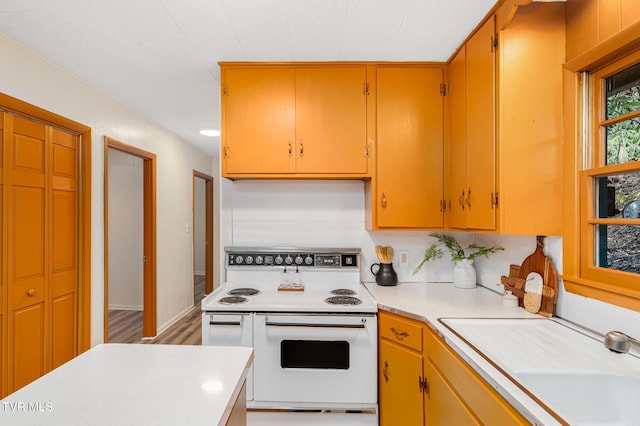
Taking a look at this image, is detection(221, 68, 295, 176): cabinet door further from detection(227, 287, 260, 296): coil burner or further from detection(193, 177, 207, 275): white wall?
detection(193, 177, 207, 275): white wall

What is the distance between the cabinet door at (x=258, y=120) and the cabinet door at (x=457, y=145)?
40.3 inches

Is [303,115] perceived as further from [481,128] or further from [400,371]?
[400,371]

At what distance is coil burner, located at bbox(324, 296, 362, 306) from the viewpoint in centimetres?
194

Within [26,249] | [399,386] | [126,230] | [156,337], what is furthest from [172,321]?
[399,386]

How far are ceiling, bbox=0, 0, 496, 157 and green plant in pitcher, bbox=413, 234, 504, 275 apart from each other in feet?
4.07

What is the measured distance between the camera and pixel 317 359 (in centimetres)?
188

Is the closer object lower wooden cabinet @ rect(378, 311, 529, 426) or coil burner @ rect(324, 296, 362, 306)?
lower wooden cabinet @ rect(378, 311, 529, 426)

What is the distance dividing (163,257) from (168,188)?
822 mm

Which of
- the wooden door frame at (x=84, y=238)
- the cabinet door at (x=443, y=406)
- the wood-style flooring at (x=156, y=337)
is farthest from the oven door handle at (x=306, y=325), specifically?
Result: the wood-style flooring at (x=156, y=337)

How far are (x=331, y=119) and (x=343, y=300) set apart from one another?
3.84 feet

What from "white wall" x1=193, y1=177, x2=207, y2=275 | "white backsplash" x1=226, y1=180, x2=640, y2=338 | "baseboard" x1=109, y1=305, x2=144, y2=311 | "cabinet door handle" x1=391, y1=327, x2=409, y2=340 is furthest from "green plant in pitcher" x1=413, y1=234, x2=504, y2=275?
"white wall" x1=193, y1=177, x2=207, y2=275

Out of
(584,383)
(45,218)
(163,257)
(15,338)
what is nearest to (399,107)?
(584,383)

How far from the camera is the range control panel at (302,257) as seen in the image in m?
2.38

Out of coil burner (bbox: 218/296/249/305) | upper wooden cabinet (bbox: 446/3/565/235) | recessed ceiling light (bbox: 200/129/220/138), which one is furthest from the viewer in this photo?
recessed ceiling light (bbox: 200/129/220/138)
